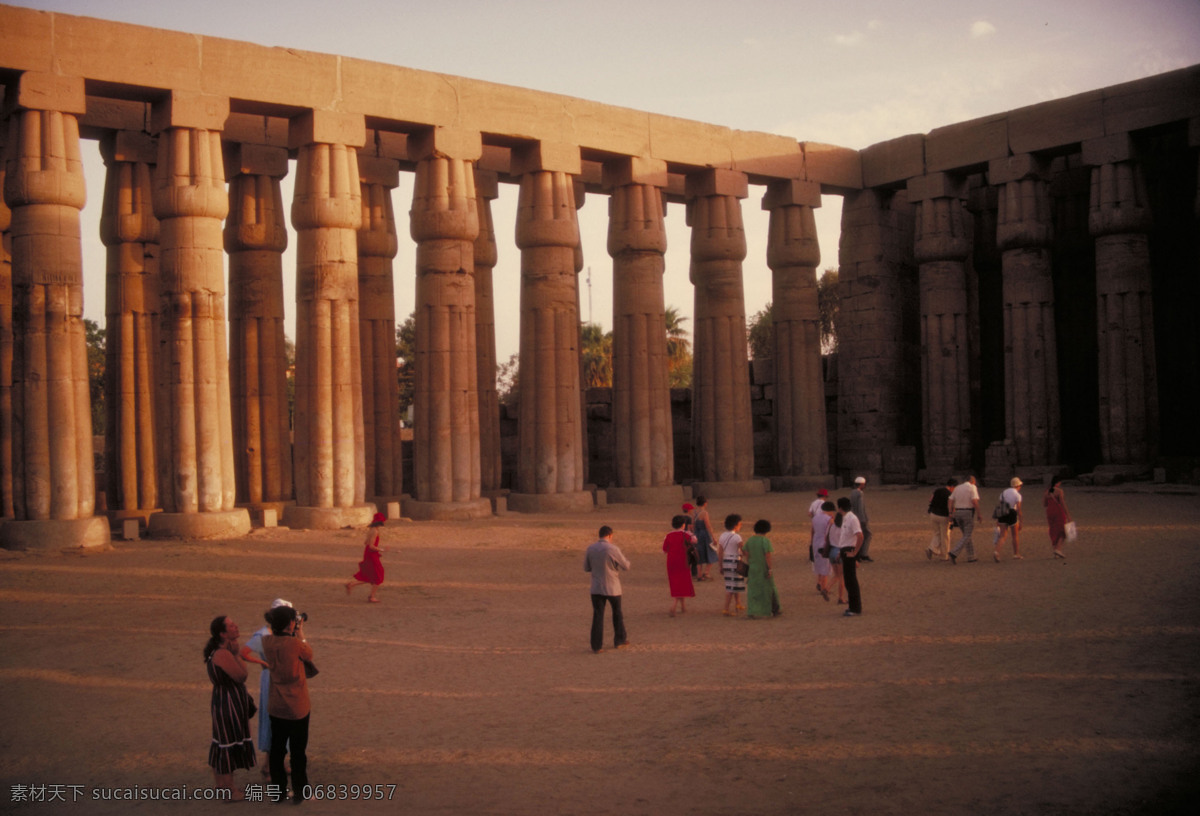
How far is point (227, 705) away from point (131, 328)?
19.0m

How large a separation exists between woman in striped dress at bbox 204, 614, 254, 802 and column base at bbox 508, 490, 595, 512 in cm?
1790

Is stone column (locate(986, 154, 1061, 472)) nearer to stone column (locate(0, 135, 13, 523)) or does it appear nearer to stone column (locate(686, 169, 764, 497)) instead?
stone column (locate(686, 169, 764, 497))

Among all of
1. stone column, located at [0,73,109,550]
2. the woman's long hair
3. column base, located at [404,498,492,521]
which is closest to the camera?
the woman's long hair

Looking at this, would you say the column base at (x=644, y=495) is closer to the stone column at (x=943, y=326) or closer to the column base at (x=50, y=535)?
the stone column at (x=943, y=326)

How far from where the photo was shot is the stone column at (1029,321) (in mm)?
28625

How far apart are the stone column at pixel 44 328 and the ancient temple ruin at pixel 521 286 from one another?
0.05m

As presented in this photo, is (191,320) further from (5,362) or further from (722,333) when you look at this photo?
(722,333)

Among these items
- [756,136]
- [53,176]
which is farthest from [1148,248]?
[53,176]

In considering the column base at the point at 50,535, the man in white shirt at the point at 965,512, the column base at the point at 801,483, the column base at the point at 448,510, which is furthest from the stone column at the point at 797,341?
the column base at the point at 50,535

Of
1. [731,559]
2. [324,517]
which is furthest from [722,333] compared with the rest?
[731,559]

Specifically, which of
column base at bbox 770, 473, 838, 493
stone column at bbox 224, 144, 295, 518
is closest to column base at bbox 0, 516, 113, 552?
stone column at bbox 224, 144, 295, 518

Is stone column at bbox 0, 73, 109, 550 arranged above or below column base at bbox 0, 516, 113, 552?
above

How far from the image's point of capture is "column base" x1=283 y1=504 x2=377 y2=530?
23094 millimetres

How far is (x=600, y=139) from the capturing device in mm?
27500
